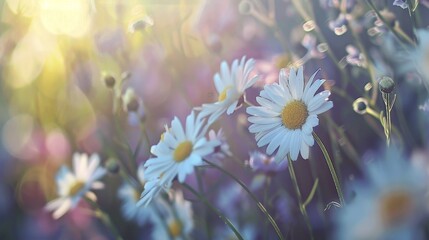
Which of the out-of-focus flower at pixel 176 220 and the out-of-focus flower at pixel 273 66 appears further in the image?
the out-of-focus flower at pixel 273 66

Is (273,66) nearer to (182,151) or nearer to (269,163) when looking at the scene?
(269,163)

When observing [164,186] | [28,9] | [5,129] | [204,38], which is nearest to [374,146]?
[204,38]

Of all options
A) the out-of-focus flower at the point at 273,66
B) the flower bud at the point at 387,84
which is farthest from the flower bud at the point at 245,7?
the flower bud at the point at 387,84

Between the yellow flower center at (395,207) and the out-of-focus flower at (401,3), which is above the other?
the out-of-focus flower at (401,3)

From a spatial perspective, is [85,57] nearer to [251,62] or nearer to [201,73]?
[201,73]

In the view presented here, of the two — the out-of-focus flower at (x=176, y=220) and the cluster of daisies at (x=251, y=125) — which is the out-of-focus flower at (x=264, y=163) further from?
the out-of-focus flower at (x=176, y=220)

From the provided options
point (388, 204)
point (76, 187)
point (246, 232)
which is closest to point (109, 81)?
point (76, 187)

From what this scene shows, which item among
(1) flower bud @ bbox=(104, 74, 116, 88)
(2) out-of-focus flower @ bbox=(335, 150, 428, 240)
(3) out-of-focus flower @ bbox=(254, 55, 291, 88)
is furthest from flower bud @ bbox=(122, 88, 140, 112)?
(2) out-of-focus flower @ bbox=(335, 150, 428, 240)
